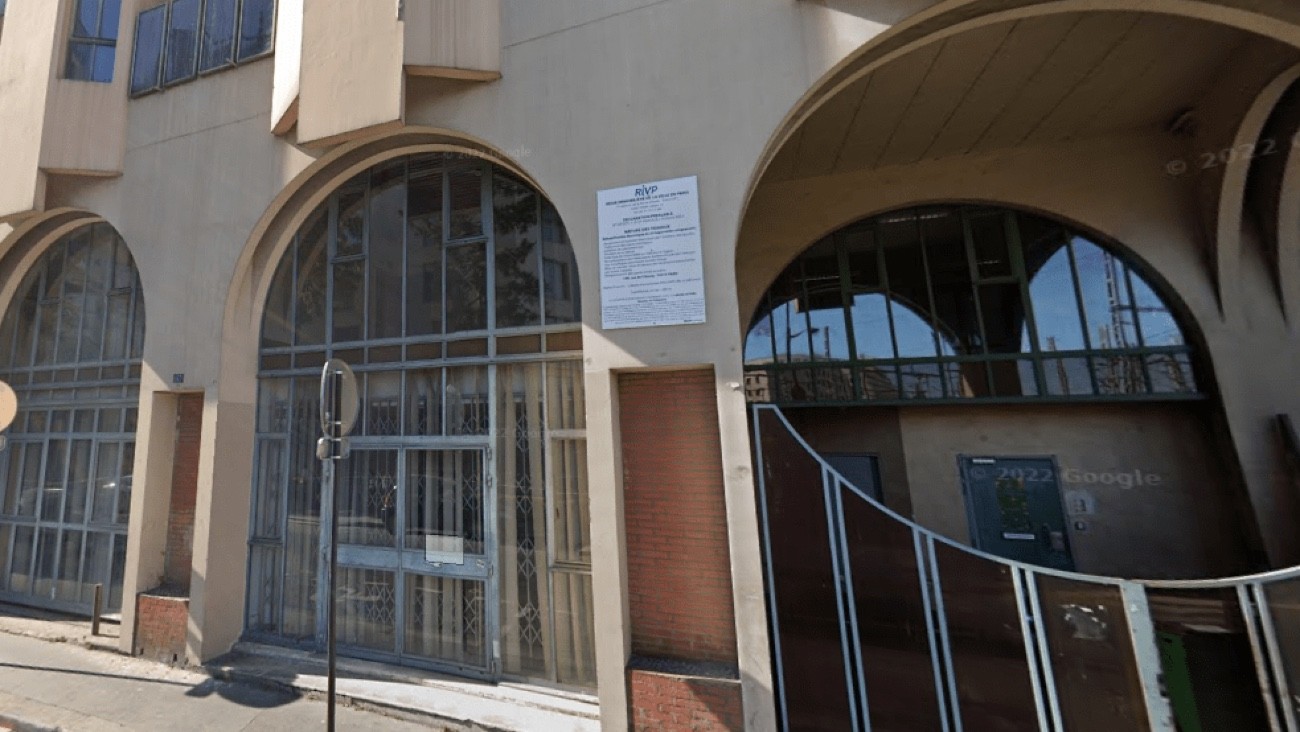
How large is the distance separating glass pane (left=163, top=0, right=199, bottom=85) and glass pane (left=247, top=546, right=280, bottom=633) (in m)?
6.30

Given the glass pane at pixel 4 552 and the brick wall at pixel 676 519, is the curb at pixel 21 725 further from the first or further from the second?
the brick wall at pixel 676 519

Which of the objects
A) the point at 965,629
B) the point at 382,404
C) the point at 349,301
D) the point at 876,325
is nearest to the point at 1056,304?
the point at 876,325

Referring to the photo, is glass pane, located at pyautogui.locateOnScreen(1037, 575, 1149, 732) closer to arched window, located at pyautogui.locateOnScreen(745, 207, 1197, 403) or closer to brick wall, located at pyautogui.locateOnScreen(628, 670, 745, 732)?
brick wall, located at pyautogui.locateOnScreen(628, 670, 745, 732)

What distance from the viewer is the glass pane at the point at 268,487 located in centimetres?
576

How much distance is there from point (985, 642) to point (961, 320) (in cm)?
403

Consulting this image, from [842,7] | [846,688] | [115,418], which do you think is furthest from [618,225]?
[115,418]

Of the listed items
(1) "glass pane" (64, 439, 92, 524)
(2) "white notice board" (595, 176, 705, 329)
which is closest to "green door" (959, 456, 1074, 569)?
(2) "white notice board" (595, 176, 705, 329)

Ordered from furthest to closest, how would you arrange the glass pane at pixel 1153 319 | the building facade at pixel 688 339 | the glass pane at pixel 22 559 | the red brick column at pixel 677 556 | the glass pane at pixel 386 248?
the glass pane at pixel 22 559
the glass pane at pixel 386 248
the glass pane at pixel 1153 319
the building facade at pixel 688 339
the red brick column at pixel 677 556

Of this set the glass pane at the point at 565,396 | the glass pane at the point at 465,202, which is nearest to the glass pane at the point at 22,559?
A: the glass pane at the point at 465,202

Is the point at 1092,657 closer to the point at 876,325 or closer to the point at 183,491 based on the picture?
the point at 876,325

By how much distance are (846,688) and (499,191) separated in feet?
19.0

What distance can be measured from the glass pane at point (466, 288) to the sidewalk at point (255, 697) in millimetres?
3674

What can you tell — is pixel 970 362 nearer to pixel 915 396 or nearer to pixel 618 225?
pixel 915 396

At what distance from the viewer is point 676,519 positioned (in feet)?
12.8
